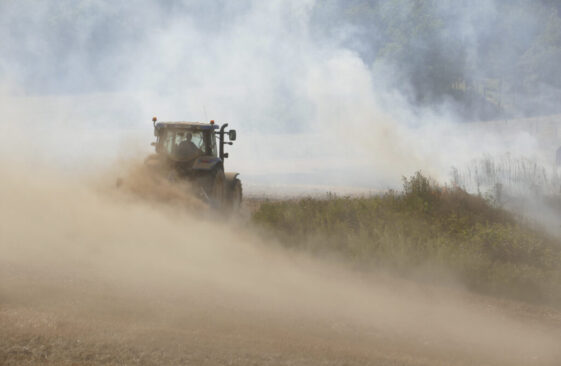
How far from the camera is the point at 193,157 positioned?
47.1 feet

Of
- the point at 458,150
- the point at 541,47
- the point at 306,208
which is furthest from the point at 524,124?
the point at 306,208

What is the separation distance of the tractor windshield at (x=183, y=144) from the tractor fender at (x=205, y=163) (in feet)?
0.85

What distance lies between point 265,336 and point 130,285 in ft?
9.26

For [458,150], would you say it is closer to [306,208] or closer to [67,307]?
[306,208]

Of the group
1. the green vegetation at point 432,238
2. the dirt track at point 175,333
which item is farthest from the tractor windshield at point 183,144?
the dirt track at point 175,333

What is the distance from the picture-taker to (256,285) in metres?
9.90

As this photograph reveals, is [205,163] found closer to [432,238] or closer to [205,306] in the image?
[432,238]

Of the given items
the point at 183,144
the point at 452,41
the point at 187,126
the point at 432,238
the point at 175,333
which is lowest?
the point at 175,333

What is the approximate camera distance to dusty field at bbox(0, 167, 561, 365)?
267 inches

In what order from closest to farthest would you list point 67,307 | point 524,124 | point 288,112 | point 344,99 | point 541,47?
point 67,307 → point 344,99 → point 541,47 → point 524,124 → point 288,112

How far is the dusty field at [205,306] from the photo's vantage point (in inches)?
267

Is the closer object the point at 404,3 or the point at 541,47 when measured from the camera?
the point at 541,47

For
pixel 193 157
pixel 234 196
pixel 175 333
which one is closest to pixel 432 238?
pixel 234 196

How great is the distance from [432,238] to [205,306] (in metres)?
6.37
